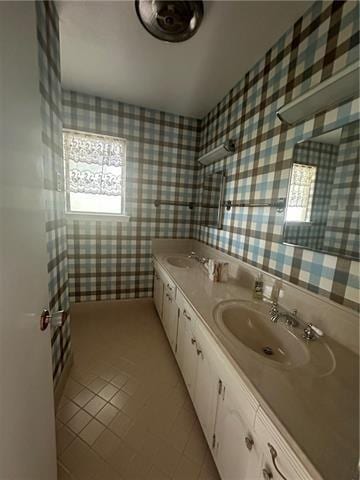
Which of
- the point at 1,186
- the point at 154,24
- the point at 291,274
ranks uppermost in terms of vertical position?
the point at 154,24

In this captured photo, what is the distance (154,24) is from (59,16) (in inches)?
24.9

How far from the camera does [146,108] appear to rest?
7.57ft

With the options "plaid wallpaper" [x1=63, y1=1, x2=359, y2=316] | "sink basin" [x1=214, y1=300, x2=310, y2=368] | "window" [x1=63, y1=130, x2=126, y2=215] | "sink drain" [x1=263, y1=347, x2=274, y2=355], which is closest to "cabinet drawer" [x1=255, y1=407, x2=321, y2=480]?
"sink basin" [x1=214, y1=300, x2=310, y2=368]

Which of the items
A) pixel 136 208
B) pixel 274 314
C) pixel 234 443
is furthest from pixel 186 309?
pixel 136 208

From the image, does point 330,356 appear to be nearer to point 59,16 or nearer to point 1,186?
point 1,186

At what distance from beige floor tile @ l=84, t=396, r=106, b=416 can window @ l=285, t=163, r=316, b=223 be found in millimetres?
1725

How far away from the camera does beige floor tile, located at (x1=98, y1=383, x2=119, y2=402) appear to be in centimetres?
141

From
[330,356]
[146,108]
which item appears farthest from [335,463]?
[146,108]

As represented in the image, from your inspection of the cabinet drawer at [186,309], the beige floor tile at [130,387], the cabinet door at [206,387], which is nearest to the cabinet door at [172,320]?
the cabinet drawer at [186,309]

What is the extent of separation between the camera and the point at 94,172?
227 cm

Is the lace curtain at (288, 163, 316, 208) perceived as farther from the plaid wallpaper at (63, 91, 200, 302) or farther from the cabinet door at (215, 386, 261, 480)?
the plaid wallpaper at (63, 91, 200, 302)

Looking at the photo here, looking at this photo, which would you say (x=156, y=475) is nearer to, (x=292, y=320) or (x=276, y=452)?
(x=276, y=452)

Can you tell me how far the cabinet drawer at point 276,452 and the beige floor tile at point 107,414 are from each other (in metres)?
1.05

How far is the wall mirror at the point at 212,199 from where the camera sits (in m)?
2.03
